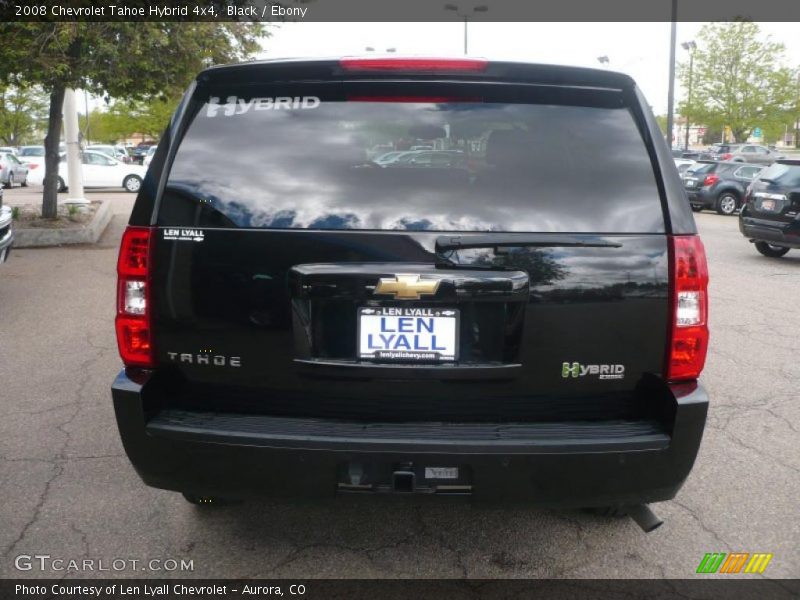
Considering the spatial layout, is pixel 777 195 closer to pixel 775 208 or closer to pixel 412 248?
pixel 775 208

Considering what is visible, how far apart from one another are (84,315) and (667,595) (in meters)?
6.42

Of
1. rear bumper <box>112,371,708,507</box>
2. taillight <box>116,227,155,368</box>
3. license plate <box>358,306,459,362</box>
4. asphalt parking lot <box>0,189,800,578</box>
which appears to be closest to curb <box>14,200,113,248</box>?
asphalt parking lot <box>0,189,800,578</box>

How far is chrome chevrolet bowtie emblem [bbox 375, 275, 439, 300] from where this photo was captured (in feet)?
8.54

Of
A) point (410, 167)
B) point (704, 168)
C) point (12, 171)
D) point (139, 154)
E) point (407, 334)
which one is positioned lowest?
point (139, 154)

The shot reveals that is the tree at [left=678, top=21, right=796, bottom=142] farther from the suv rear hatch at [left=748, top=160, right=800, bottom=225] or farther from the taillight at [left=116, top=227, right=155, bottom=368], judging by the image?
the taillight at [left=116, top=227, right=155, bottom=368]

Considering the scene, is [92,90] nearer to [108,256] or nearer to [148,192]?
[108,256]

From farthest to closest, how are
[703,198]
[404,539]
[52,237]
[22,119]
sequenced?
[22,119] < [703,198] < [52,237] < [404,539]

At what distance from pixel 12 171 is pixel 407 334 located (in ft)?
104

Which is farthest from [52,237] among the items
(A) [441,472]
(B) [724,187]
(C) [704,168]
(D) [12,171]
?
(D) [12,171]

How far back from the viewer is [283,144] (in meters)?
2.73

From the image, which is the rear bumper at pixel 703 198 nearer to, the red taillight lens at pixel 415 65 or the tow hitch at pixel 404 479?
the red taillight lens at pixel 415 65

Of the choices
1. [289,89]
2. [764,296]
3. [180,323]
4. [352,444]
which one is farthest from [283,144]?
[764,296]

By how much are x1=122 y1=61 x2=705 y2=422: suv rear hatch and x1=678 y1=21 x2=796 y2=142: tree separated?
174ft

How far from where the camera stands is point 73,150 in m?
17.1
